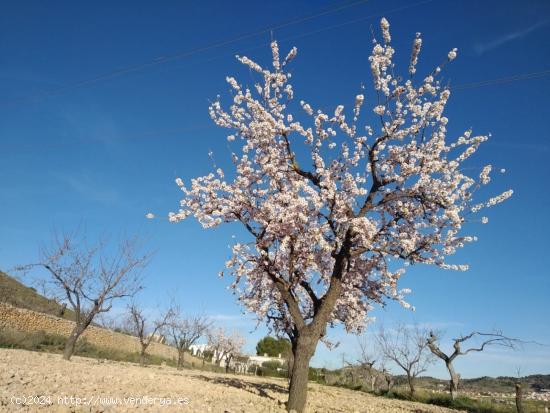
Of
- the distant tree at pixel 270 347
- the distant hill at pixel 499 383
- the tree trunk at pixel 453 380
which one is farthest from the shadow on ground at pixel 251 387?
the distant tree at pixel 270 347

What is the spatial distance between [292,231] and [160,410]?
5.12 metres

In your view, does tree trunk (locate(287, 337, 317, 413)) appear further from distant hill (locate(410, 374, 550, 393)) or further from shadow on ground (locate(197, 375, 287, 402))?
distant hill (locate(410, 374, 550, 393))

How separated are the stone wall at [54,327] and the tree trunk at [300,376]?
2191cm

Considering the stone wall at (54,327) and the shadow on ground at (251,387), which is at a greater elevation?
the stone wall at (54,327)

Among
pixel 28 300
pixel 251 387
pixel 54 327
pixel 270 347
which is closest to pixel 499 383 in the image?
pixel 270 347

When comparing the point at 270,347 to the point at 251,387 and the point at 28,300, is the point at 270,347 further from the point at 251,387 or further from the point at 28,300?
the point at 251,387

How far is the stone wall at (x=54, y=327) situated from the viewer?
93.6 feet

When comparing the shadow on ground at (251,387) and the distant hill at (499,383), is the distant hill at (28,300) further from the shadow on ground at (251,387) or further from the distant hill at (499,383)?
the distant hill at (499,383)

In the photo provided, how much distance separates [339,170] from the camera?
11227 millimetres

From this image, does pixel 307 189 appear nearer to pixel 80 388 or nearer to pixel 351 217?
pixel 351 217

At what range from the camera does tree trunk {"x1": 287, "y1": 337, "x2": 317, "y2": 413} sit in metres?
9.75

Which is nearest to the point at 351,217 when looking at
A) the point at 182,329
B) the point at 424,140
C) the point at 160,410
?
the point at 424,140

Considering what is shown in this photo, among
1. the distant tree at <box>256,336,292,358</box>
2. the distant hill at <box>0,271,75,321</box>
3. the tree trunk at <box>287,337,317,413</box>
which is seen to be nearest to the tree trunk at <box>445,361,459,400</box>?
the tree trunk at <box>287,337,317,413</box>

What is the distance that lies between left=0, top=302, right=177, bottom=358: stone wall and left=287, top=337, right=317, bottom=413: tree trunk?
21912 mm
